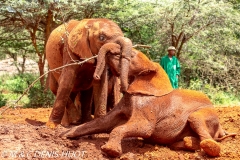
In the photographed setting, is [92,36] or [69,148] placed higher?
[92,36]

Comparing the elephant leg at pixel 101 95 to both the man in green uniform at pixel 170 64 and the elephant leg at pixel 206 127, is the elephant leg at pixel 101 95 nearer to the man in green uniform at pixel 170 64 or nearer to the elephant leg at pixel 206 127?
the elephant leg at pixel 206 127

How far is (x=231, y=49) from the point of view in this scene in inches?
583

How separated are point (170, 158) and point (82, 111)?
2.83m

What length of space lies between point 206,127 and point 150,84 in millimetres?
939

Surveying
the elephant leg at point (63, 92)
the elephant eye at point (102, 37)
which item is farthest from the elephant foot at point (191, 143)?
the elephant leg at point (63, 92)

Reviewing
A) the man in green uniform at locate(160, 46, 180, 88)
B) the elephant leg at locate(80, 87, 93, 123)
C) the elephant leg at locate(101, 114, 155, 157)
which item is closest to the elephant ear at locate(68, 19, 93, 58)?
the elephant leg at locate(80, 87, 93, 123)

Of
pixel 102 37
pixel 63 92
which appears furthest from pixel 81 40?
pixel 63 92

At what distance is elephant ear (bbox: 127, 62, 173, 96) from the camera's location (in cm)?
548

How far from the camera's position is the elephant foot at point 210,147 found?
4.95 m

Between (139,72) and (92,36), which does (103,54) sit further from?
(92,36)

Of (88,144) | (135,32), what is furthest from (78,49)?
(135,32)

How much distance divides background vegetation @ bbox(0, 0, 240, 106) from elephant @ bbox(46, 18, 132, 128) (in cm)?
475

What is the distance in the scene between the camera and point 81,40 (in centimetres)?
643

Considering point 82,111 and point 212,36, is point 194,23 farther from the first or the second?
point 82,111
